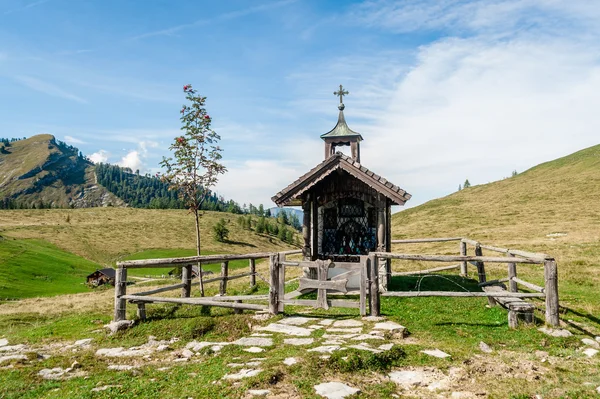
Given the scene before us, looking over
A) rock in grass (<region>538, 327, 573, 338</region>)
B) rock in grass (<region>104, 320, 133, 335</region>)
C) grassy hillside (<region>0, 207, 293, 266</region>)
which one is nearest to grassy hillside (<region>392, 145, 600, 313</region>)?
rock in grass (<region>538, 327, 573, 338</region>)

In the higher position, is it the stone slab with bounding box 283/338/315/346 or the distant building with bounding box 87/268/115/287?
the stone slab with bounding box 283/338/315/346

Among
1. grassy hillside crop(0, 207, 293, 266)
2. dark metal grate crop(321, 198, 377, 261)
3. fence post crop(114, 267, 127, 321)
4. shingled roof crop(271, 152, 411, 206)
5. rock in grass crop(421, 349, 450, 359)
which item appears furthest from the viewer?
grassy hillside crop(0, 207, 293, 266)

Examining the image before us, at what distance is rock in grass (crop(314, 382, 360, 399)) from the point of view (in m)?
6.15

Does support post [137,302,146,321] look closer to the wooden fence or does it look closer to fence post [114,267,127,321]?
the wooden fence

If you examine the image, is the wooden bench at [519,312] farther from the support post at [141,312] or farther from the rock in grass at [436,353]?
the support post at [141,312]

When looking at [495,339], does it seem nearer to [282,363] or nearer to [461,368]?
[461,368]

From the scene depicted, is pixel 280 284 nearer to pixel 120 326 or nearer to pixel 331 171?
pixel 120 326

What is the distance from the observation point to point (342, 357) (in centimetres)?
759

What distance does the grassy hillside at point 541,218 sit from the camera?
2092 cm

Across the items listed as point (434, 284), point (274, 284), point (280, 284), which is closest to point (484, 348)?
point (280, 284)

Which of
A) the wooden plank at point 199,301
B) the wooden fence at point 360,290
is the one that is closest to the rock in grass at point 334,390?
the wooden fence at point 360,290

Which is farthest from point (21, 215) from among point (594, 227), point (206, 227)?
point (594, 227)

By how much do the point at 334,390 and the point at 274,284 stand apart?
547 centimetres

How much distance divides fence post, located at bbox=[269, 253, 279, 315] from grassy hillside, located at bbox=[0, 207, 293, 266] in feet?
255
